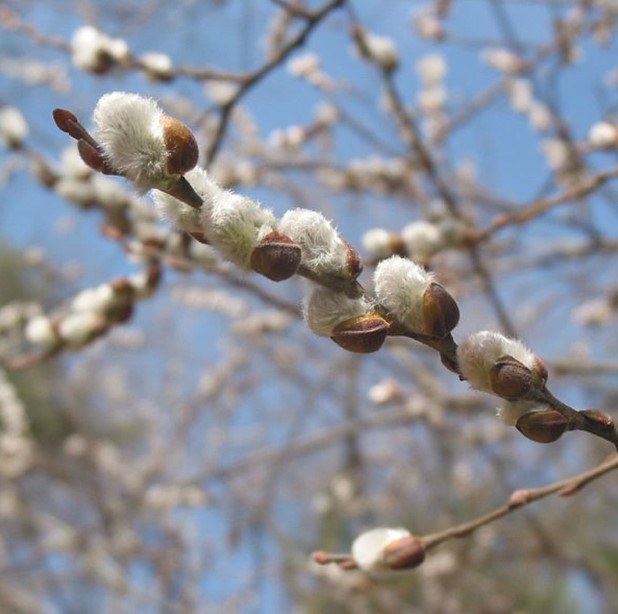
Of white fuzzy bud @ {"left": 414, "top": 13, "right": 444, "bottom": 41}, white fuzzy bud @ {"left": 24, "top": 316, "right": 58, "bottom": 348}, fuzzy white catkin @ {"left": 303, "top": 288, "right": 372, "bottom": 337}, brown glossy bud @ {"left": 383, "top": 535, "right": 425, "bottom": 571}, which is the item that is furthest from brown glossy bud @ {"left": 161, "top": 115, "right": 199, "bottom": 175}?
white fuzzy bud @ {"left": 414, "top": 13, "right": 444, "bottom": 41}

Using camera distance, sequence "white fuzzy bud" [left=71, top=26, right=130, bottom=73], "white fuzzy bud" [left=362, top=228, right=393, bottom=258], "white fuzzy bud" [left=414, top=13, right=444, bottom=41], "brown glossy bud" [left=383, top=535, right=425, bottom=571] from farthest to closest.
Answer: "white fuzzy bud" [left=414, top=13, right=444, bottom=41]
"white fuzzy bud" [left=71, top=26, right=130, bottom=73]
"white fuzzy bud" [left=362, top=228, right=393, bottom=258]
"brown glossy bud" [left=383, top=535, right=425, bottom=571]

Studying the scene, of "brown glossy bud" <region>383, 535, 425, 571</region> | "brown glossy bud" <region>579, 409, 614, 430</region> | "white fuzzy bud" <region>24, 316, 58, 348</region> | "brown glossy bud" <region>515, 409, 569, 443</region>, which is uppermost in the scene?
"white fuzzy bud" <region>24, 316, 58, 348</region>

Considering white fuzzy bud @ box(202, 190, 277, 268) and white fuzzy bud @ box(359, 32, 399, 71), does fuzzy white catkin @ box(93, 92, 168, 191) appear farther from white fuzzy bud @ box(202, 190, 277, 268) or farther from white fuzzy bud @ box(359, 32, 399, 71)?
white fuzzy bud @ box(359, 32, 399, 71)

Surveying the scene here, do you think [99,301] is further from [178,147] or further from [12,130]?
[178,147]

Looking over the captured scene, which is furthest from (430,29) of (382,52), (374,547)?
(374,547)

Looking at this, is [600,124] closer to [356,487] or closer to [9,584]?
[356,487]

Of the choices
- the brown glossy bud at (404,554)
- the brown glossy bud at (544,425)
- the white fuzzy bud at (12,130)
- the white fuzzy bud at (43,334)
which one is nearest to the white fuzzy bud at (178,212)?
the brown glossy bud at (544,425)

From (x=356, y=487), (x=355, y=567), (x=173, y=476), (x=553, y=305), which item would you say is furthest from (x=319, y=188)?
(x=355, y=567)
